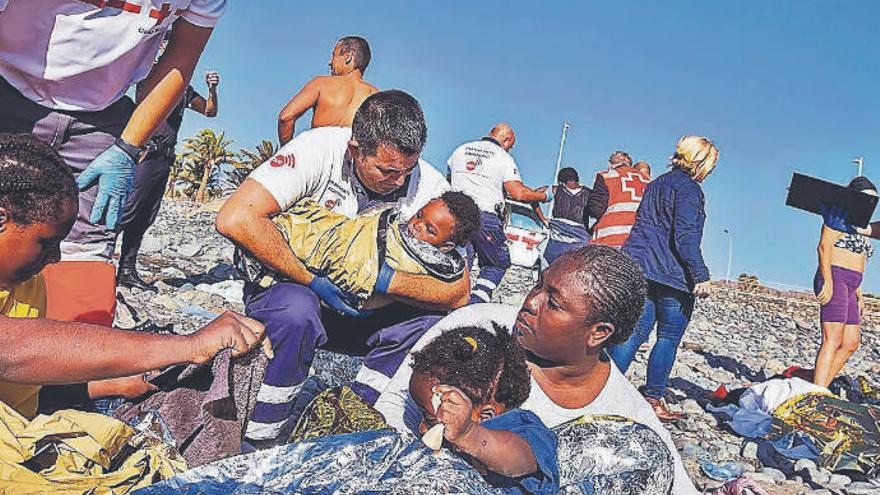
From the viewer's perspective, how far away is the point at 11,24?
2770 millimetres

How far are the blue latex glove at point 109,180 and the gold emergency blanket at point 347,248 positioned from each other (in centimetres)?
51

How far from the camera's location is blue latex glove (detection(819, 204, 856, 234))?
6.21m

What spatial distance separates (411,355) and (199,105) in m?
4.42

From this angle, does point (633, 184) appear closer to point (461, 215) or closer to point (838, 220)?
point (838, 220)

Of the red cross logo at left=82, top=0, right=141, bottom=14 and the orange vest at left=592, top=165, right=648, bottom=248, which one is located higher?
the red cross logo at left=82, top=0, right=141, bottom=14

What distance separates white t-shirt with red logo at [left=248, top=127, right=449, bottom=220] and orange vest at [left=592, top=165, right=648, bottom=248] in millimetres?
3325

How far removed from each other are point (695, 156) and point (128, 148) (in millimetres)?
3552

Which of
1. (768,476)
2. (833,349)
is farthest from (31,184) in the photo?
(833,349)

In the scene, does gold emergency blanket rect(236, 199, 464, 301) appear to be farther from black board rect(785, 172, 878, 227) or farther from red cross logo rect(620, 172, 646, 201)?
black board rect(785, 172, 878, 227)

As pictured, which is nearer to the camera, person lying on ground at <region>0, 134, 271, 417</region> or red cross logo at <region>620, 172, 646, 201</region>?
person lying on ground at <region>0, 134, 271, 417</region>

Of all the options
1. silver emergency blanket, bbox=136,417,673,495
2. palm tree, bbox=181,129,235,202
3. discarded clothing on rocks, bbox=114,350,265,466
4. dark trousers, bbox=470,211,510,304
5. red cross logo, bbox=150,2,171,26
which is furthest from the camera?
palm tree, bbox=181,129,235,202

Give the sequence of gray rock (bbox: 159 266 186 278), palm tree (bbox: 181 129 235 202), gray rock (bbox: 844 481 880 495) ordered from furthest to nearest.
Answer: palm tree (bbox: 181 129 235 202)
gray rock (bbox: 159 266 186 278)
gray rock (bbox: 844 481 880 495)

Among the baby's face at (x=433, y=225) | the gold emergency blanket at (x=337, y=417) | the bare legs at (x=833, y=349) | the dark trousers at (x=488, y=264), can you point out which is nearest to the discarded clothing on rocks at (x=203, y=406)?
the gold emergency blanket at (x=337, y=417)

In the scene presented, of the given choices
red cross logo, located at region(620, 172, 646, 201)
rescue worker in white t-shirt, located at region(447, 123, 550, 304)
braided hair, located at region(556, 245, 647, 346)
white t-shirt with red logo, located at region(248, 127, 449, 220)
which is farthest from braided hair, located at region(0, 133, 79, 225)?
red cross logo, located at region(620, 172, 646, 201)
